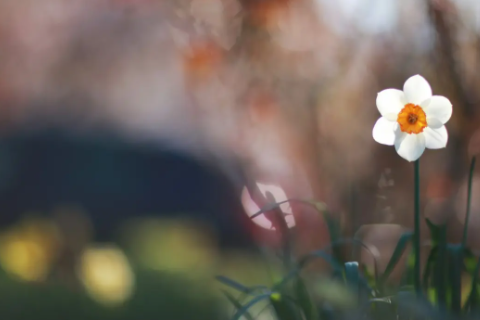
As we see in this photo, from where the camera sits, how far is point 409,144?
1.10 metres

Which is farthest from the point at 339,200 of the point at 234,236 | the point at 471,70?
the point at 234,236

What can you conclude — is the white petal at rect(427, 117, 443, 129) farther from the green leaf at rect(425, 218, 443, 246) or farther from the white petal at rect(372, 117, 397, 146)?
the green leaf at rect(425, 218, 443, 246)

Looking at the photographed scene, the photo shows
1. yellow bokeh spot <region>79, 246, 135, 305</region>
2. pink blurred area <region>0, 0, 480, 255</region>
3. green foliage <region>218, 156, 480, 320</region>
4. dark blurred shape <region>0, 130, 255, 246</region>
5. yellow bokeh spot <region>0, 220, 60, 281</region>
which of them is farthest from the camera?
dark blurred shape <region>0, 130, 255, 246</region>

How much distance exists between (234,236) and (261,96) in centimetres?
89

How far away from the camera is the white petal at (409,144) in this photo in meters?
1.09

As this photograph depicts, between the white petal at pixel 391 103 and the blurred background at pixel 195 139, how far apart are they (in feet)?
1.74

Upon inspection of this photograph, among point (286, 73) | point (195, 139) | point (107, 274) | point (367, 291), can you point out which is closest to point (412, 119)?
point (367, 291)

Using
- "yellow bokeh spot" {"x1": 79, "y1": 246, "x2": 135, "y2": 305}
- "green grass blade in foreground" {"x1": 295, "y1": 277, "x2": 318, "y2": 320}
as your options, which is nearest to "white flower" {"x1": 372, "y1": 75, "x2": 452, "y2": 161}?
"green grass blade in foreground" {"x1": 295, "y1": 277, "x2": 318, "y2": 320}

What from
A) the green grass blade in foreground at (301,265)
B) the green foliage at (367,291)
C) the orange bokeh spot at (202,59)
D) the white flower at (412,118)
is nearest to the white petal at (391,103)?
the white flower at (412,118)

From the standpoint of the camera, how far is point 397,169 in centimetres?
224

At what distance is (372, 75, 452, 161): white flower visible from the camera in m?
1.10

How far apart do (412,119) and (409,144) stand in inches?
1.9

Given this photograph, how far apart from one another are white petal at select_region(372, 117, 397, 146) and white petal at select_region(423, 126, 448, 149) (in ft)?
0.19

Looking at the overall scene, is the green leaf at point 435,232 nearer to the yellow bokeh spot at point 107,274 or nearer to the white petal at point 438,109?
the white petal at point 438,109
